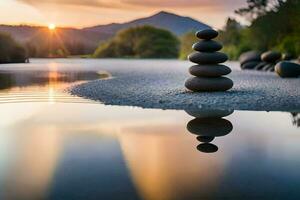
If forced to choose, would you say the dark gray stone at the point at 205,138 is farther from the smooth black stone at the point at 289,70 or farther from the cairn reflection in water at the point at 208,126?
the smooth black stone at the point at 289,70

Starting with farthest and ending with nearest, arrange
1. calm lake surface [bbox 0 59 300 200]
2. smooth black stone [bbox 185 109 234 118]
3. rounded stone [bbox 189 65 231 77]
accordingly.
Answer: rounded stone [bbox 189 65 231 77]
smooth black stone [bbox 185 109 234 118]
calm lake surface [bbox 0 59 300 200]

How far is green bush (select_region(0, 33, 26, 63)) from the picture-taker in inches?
1457

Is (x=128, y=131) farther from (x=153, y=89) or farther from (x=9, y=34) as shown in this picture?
(x=9, y=34)

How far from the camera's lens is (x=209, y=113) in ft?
30.9

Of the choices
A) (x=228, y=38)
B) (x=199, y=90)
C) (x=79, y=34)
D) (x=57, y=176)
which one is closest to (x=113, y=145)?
(x=57, y=176)

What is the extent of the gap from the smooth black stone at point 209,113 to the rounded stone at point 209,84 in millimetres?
2594

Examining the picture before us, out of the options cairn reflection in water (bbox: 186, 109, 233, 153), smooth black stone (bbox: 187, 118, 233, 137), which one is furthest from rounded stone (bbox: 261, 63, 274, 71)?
smooth black stone (bbox: 187, 118, 233, 137)

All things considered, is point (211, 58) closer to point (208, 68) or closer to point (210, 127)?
point (208, 68)

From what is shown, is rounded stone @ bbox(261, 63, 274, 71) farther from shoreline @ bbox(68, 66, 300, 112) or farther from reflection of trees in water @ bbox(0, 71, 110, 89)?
shoreline @ bbox(68, 66, 300, 112)

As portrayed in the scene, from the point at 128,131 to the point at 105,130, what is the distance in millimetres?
425

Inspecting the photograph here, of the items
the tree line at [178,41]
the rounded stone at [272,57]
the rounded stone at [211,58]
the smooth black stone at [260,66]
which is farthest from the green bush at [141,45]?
the rounded stone at [211,58]

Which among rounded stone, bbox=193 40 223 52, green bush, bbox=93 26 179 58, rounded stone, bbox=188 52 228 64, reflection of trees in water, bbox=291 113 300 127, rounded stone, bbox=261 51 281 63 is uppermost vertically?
green bush, bbox=93 26 179 58

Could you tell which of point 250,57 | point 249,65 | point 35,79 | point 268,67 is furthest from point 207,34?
point 250,57

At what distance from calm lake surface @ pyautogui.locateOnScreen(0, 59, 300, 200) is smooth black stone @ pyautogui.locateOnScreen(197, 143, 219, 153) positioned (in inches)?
0.5
